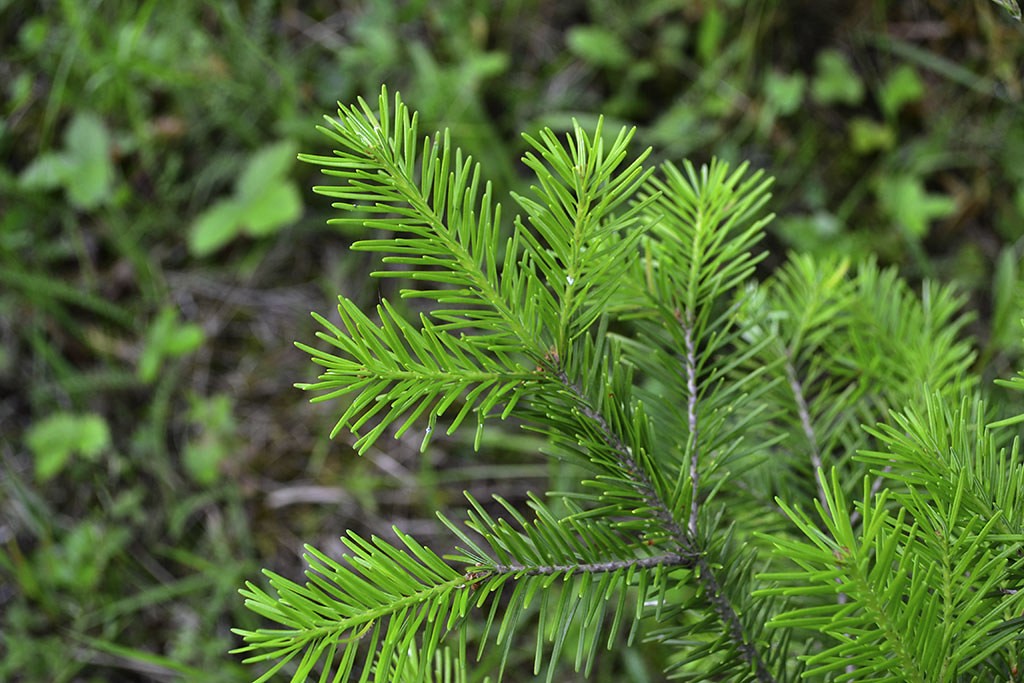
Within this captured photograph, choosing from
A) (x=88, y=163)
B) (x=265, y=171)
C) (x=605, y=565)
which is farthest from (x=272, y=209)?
(x=605, y=565)

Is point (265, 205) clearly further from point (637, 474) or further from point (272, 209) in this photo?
point (637, 474)

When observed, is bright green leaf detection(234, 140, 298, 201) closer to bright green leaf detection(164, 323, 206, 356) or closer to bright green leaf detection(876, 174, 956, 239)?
bright green leaf detection(164, 323, 206, 356)

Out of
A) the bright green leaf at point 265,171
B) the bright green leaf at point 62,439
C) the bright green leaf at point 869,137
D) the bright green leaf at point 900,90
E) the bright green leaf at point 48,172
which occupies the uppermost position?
the bright green leaf at point 900,90

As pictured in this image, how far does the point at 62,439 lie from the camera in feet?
5.54

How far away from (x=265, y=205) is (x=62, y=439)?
64 cm

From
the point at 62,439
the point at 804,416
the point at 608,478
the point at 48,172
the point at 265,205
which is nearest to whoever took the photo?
the point at 608,478

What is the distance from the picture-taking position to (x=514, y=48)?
2.07 meters

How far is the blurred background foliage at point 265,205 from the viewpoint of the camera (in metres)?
1.65

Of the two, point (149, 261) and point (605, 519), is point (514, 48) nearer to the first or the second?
point (149, 261)

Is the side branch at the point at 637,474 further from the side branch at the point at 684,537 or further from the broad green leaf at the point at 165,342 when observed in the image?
the broad green leaf at the point at 165,342

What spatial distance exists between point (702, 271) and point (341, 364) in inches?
12.2

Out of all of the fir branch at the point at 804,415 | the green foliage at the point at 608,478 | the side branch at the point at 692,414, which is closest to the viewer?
the green foliage at the point at 608,478

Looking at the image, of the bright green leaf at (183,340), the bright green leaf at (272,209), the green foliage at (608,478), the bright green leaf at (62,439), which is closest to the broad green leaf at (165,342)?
the bright green leaf at (183,340)

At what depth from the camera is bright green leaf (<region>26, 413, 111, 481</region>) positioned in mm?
1656
